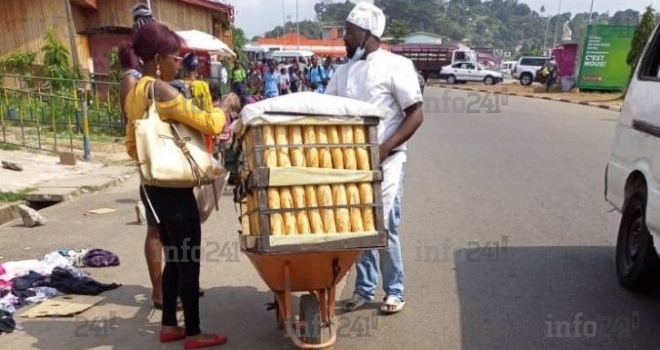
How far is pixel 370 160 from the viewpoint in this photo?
9.75ft

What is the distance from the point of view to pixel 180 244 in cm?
324

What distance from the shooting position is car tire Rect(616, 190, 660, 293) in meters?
3.98

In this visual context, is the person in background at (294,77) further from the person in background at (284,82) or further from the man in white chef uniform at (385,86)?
the man in white chef uniform at (385,86)

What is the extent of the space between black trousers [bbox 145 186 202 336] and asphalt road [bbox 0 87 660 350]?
30 centimetres

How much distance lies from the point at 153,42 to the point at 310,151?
3.43ft

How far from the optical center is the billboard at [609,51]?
25.9m

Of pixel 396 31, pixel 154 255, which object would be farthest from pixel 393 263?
pixel 396 31

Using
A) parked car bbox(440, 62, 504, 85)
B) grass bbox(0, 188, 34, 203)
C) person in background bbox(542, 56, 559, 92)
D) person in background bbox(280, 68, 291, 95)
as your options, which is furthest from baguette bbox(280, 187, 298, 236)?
parked car bbox(440, 62, 504, 85)

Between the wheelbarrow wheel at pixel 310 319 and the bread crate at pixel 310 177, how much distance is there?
518 mm

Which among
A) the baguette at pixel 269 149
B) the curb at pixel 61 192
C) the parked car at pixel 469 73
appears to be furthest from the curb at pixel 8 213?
the parked car at pixel 469 73

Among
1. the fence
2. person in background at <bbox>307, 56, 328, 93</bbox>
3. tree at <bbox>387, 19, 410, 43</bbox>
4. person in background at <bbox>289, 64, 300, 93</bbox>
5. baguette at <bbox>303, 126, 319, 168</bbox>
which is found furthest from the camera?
tree at <bbox>387, 19, 410, 43</bbox>

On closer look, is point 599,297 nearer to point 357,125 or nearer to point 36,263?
Result: point 357,125

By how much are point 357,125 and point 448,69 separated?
38061 millimetres

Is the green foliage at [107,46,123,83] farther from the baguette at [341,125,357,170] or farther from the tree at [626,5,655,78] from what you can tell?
the tree at [626,5,655,78]
